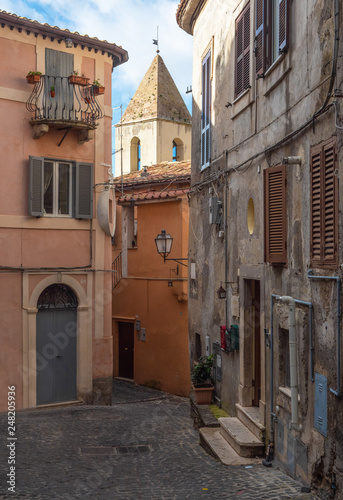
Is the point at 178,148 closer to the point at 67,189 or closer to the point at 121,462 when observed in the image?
the point at 67,189

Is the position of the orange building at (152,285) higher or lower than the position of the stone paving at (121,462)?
higher

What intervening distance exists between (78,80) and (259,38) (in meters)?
7.01

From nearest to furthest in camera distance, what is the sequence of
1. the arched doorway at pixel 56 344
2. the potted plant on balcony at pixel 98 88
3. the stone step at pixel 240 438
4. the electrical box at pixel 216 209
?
the stone step at pixel 240 438
the electrical box at pixel 216 209
the arched doorway at pixel 56 344
the potted plant on balcony at pixel 98 88

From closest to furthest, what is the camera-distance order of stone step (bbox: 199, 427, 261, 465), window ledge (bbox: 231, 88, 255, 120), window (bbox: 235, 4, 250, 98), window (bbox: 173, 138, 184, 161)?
stone step (bbox: 199, 427, 261, 465) → window ledge (bbox: 231, 88, 255, 120) → window (bbox: 235, 4, 250, 98) → window (bbox: 173, 138, 184, 161)

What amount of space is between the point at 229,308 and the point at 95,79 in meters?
7.80

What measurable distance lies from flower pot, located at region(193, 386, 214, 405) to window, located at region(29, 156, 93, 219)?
215 inches

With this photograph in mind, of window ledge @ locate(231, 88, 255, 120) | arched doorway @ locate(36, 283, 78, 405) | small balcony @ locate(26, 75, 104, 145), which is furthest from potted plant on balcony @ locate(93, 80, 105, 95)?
window ledge @ locate(231, 88, 255, 120)

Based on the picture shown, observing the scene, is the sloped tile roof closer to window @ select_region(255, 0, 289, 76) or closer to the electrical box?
the electrical box

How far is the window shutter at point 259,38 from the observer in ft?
29.7

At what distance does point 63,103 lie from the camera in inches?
602

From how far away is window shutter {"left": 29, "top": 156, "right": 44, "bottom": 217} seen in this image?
48.5ft

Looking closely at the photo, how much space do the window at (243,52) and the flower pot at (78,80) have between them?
5.49m

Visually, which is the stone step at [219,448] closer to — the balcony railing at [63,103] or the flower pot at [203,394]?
the flower pot at [203,394]

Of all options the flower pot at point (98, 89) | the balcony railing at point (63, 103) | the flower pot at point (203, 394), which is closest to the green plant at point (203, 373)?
the flower pot at point (203, 394)
